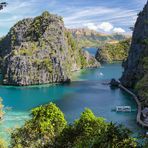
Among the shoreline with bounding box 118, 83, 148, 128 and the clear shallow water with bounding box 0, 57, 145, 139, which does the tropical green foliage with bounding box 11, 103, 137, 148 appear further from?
the shoreline with bounding box 118, 83, 148, 128

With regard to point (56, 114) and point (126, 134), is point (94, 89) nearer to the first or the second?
point (56, 114)

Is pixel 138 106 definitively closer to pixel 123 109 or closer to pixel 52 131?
pixel 123 109

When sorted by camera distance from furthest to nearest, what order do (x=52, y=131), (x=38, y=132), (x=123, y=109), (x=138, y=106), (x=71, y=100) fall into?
1. (x=71, y=100)
2. (x=138, y=106)
3. (x=123, y=109)
4. (x=52, y=131)
5. (x=38, y=132)

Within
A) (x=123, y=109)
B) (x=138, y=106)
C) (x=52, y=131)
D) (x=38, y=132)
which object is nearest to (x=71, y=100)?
(x=138, y=106)

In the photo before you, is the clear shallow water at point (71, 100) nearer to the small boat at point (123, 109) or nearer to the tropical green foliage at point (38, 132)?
the small boat at point (123, 109)

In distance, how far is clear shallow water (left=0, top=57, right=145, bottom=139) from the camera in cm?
10150

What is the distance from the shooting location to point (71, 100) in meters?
132

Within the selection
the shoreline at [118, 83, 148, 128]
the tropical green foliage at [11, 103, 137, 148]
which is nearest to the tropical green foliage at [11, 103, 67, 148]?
the tropical green foliage at [11, 103, 137, 148]

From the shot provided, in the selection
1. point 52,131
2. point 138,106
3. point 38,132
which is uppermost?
point 38,132

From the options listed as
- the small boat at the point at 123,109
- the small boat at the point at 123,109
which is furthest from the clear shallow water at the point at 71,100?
the small boat at the point at 123,109

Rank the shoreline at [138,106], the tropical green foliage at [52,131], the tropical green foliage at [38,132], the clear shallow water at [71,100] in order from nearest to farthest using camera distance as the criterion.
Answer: the tropical green foliage at [52,131] → the tropical green foliage at [38,132] → the shoreline at [138,106] → the clear shallow water at [71,100]

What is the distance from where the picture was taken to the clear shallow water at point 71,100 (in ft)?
333

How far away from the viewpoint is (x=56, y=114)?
5975 cm

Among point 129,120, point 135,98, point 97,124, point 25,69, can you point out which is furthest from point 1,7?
point 25,69
